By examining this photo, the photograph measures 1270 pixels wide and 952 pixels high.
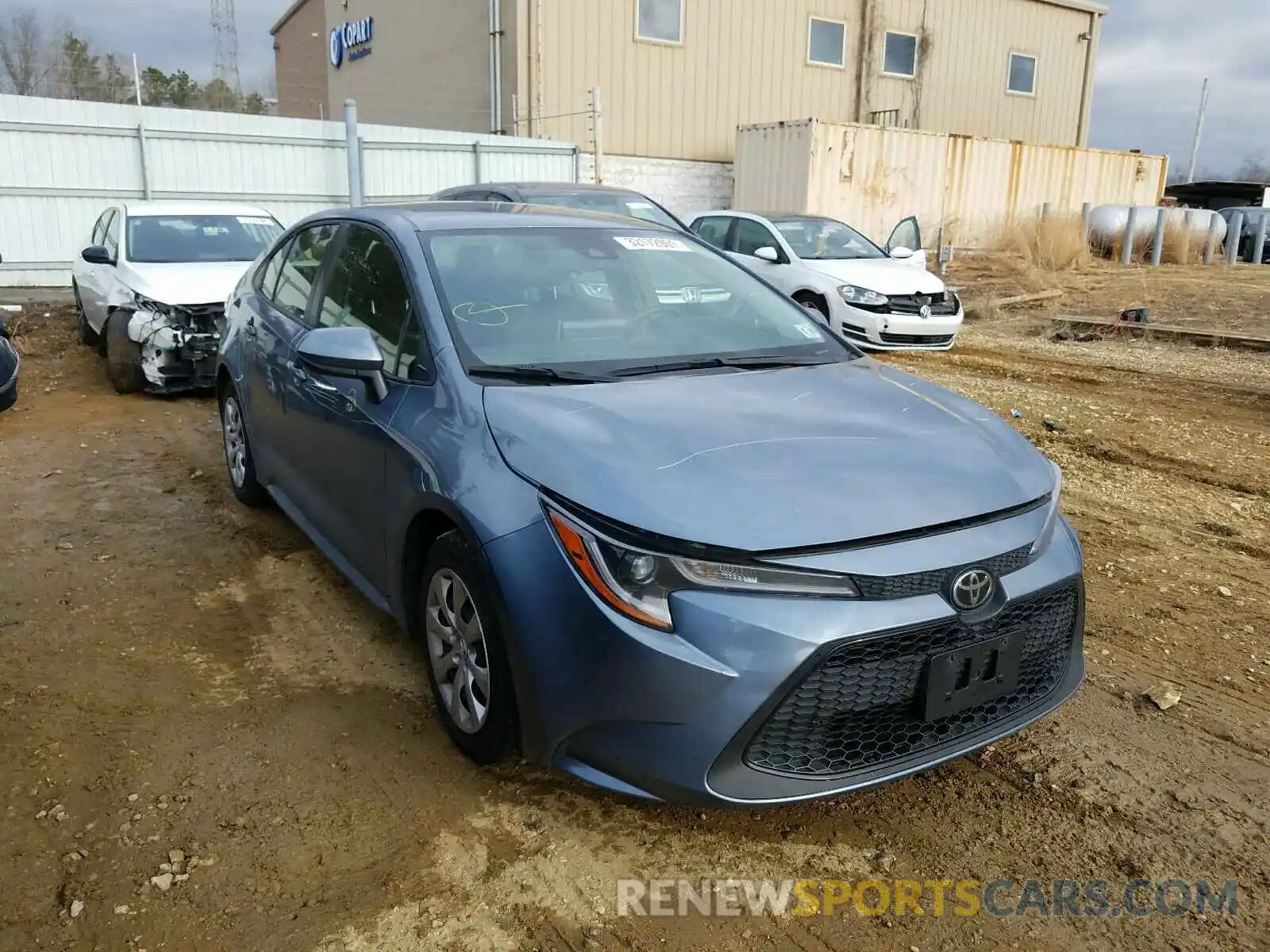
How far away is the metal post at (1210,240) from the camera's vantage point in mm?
21469

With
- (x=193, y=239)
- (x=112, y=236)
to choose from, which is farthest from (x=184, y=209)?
(x=112, y=236)

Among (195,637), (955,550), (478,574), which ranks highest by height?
(955,550)

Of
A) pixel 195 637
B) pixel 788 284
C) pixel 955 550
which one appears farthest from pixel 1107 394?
pixel 195 637

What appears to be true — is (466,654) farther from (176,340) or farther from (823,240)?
(823,240)

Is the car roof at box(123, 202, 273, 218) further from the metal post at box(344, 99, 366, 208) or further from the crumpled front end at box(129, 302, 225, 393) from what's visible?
the metal post at box(344, 99, 366, 208)

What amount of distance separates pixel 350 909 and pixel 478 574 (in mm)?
863

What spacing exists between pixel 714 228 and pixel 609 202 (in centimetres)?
282

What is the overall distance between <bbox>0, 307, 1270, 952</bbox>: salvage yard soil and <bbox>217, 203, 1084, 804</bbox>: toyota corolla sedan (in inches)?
12.1

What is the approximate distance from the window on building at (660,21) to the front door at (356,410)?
58.8 feet

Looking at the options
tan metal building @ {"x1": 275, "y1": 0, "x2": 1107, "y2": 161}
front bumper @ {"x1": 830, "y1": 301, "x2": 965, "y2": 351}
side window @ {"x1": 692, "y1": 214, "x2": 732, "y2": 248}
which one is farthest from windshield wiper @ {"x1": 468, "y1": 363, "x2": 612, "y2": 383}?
tan metal building @ {"x1": 275, "y1": 0, "x2": 1107, "y2": 161}

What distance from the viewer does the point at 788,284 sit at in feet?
36.6

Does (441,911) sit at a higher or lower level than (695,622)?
lower

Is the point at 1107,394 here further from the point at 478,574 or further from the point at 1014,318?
the point at 478,574

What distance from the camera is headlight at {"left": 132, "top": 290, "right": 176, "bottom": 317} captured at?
7.84m
